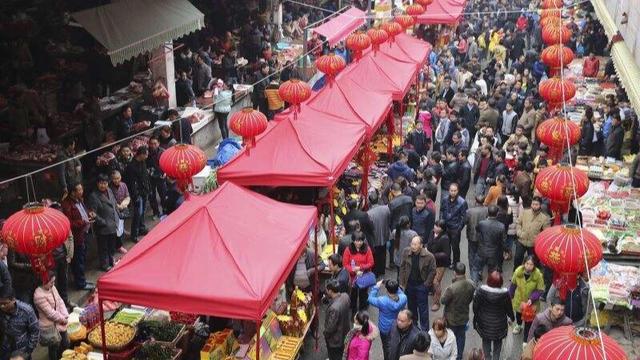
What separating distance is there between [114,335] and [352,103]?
7.05 metres

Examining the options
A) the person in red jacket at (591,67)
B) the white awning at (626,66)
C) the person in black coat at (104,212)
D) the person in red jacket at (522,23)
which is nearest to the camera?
the person in black coat at (104,212)

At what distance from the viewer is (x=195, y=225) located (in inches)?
320

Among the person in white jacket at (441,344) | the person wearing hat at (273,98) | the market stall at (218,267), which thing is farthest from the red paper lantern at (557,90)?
the person in white jacket at (441,344)

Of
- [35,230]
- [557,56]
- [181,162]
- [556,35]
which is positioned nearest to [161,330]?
[35,230]

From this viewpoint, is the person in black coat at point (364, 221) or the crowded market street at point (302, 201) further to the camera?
the person in black coat at point (364, 221)

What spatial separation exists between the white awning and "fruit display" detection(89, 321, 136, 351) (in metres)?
8.89

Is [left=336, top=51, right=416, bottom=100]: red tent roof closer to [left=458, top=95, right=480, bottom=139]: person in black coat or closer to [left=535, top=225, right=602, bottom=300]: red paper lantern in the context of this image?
[left=458, top=95, right=480, bottom=139]: person in black coat

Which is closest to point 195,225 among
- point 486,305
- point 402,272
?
point 402,272

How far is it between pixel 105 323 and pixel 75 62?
792 centimetres

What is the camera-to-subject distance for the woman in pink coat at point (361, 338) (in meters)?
7.77

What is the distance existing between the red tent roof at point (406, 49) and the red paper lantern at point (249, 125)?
24.7 ft

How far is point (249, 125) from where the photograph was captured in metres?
11.2

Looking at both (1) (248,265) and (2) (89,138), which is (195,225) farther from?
(2) (89,138)

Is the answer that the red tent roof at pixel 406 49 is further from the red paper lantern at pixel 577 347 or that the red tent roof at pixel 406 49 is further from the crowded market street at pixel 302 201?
the red paper lantern at pixel 577 347
